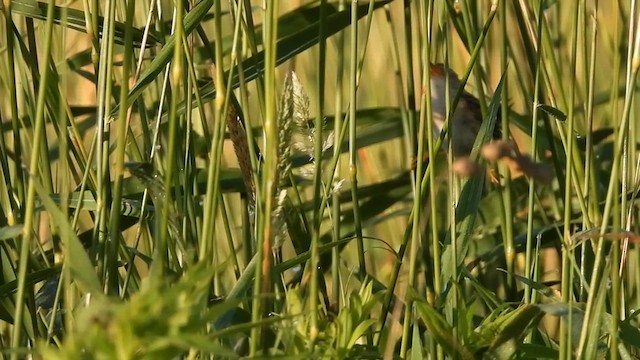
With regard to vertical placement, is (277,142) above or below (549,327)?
above

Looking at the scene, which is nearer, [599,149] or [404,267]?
[404,267]

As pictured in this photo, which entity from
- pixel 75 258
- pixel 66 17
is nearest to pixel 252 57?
pixel 66 17

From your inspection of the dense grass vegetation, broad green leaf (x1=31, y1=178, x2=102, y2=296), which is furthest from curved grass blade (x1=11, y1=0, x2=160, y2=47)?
broad green leaf (x1=31, y1=178, x2=102, y2=296)

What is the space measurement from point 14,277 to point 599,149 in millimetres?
1289

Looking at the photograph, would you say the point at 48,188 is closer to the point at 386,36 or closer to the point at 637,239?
the point at 637,239

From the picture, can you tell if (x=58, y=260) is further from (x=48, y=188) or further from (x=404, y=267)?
(x=404, y=267)

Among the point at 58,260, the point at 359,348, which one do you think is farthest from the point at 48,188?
the point at 359,348

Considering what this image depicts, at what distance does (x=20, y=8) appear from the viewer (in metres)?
1.38

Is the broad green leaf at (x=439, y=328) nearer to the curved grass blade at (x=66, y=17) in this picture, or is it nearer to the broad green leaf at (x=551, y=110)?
the broad green leaf at (x=551, y=110)

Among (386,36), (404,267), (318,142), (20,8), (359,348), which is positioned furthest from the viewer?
(386,36)

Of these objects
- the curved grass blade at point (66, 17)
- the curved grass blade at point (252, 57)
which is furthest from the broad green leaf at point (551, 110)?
the curved grass blade at point (66, 17)

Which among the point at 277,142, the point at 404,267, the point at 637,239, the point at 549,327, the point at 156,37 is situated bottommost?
the point at 549,327

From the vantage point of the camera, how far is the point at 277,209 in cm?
95

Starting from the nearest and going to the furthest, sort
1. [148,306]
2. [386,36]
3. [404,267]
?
[148,306] < [404,267] < [386,36]
